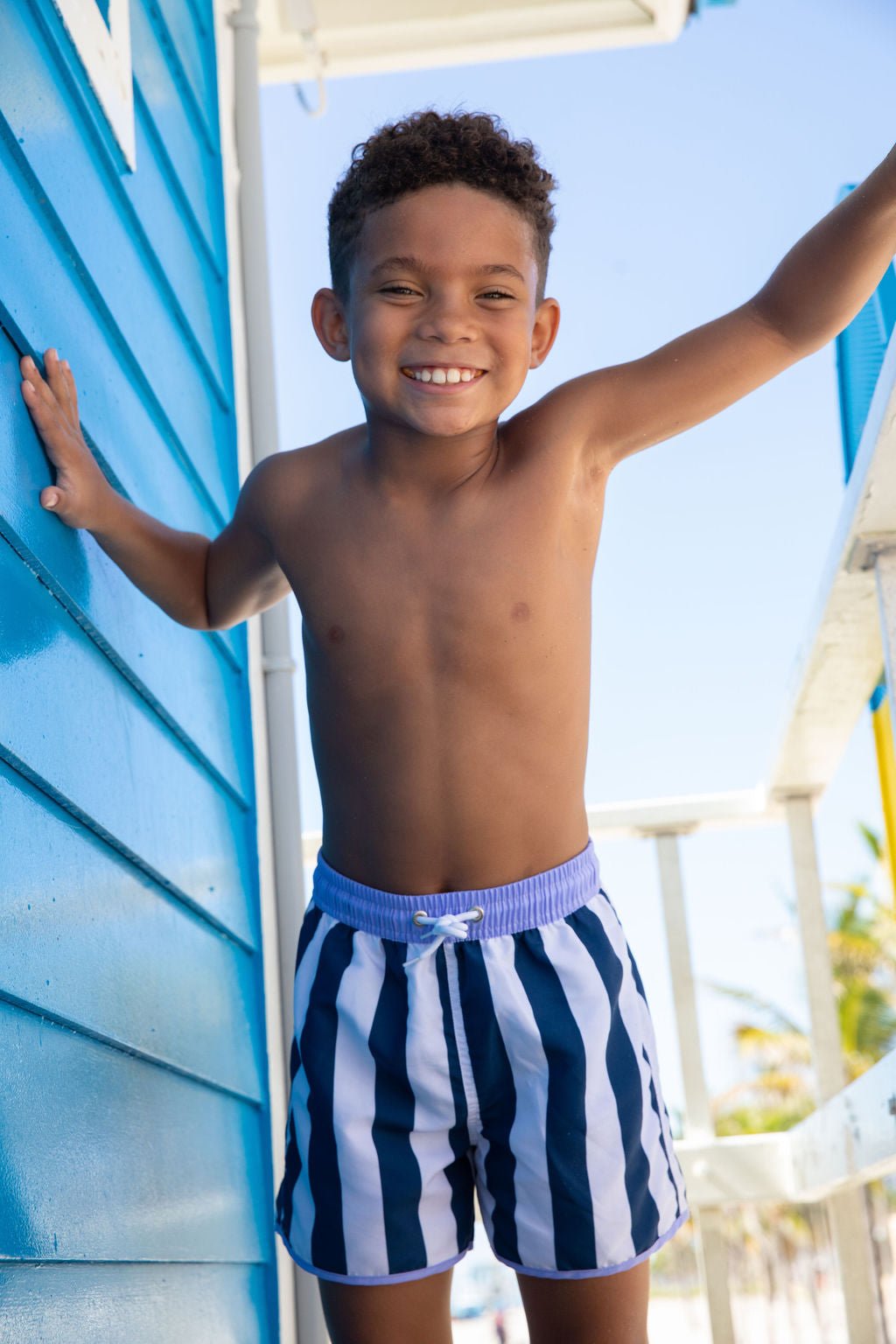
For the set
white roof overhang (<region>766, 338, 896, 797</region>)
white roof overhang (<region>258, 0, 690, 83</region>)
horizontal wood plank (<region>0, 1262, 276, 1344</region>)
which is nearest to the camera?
horizontal wood plank (<region>0, 1262, 276, 1344</region>)

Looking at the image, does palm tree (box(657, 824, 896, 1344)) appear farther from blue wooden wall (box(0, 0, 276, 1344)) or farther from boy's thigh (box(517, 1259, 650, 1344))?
boy's thigh (box(517, 1259, 650, 1344))

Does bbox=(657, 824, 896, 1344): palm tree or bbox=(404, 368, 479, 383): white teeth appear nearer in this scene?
bbox=(404, 368, 479, 383): white teeth

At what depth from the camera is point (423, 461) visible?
1499 millimetres

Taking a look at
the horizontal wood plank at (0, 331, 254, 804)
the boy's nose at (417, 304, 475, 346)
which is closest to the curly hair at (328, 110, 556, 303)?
the boy's nose at (417, 304, 475, 346)

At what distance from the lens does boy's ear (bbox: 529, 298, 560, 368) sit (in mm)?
1566

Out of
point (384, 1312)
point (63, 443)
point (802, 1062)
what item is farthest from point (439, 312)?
point (802, 1062)

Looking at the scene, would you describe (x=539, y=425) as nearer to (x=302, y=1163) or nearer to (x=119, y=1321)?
(x=302, y=1163)

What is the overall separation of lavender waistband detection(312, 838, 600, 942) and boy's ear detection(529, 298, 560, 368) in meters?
0.57

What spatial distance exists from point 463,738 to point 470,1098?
0.36 m

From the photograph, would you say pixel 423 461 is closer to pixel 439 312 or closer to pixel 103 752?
pixel 439 312

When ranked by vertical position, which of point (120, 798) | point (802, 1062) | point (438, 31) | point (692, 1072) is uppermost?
point (438, 31)

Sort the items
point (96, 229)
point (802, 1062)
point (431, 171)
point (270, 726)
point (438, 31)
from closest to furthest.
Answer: point (431, 171) → point (96, 229) → point (270, 726) → point (438, 31) → point (802, 1062)

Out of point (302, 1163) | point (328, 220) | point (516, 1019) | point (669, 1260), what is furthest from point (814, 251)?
point (669, 1260)

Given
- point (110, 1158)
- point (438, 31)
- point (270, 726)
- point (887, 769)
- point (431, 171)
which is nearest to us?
point (110, 1158)
